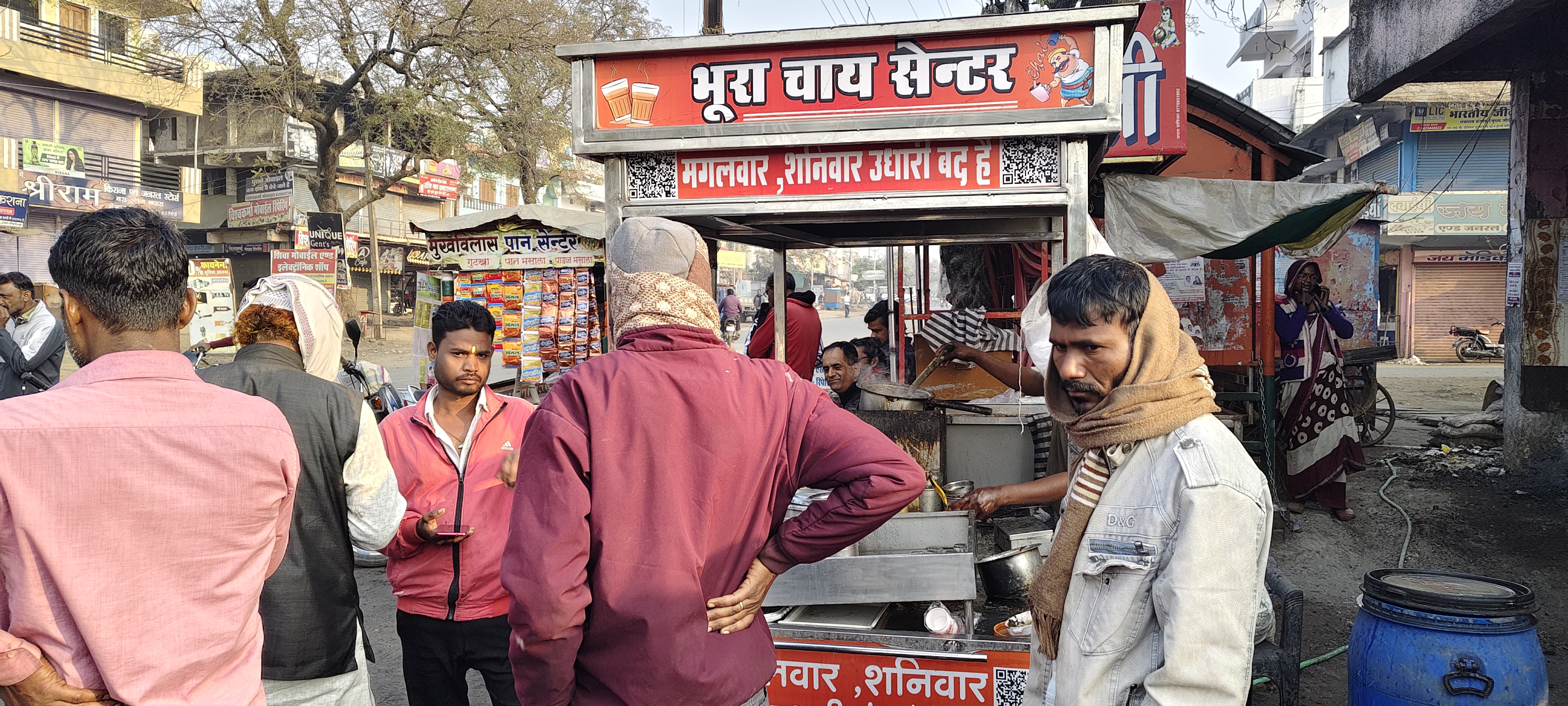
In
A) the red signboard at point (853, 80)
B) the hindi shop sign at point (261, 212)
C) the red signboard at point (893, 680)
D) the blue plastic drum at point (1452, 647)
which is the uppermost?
the hindi shop sign at point (261, 212)

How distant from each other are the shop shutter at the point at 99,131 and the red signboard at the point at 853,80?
26299mm

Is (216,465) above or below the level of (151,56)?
below

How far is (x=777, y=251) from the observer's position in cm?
554

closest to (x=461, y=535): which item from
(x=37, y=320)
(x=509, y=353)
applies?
(x=509, y=353)

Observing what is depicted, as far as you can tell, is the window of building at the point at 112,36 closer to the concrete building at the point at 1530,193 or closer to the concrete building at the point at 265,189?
the concrete building at the point at 265,189

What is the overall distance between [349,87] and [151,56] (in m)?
11.0

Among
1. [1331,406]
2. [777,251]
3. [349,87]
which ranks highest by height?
[349,87]

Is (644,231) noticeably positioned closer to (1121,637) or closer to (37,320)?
(1121,637)

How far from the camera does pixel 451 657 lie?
2.81 m

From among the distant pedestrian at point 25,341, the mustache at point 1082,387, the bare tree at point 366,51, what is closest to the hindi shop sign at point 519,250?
the distant pedestrian at point 25,341

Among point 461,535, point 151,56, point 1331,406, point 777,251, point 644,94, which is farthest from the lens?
point 151,56

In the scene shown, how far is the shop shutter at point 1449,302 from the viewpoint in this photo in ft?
70.8

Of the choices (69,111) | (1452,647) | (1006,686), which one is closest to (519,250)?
(1006,686)

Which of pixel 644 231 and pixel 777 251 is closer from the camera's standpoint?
pixel 644 231
